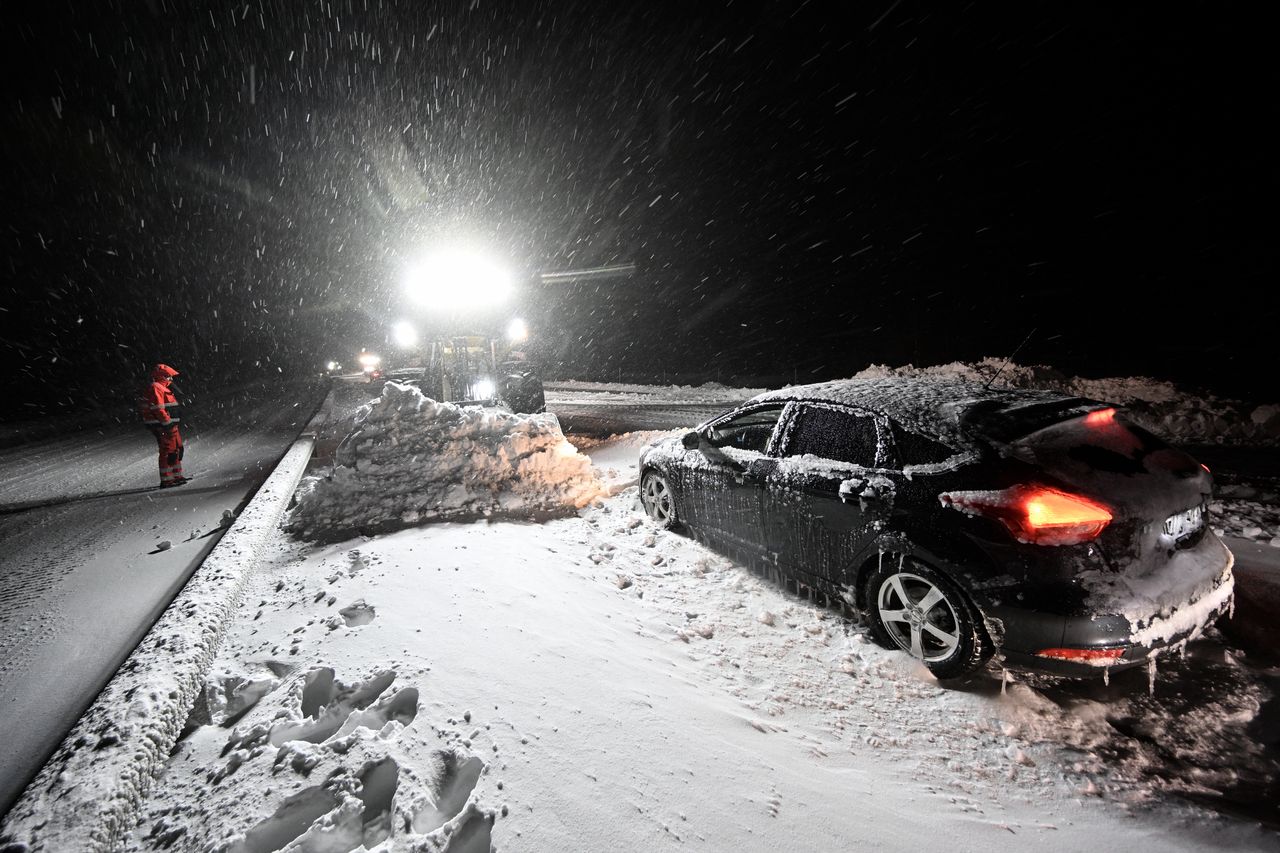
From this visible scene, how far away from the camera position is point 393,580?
3.79m

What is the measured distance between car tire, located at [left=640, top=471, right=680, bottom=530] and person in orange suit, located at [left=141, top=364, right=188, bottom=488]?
6.97m

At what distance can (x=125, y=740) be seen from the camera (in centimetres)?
238

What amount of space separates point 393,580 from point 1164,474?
4.70 metres

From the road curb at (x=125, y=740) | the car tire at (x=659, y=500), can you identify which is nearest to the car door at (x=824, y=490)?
the car tire at (x=659, y=500)

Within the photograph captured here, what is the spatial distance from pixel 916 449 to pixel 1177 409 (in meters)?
9.96

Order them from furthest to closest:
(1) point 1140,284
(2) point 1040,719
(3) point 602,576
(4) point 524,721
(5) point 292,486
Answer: (1) point 1140,284
(5) point 292,486
(3) point 602,576
(2) point 1040,719
(4) point 524,721

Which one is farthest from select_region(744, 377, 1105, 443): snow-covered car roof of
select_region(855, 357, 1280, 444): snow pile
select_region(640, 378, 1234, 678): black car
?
select_region(855, 357, 1280, 444): snow pile

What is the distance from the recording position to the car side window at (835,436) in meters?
3.51

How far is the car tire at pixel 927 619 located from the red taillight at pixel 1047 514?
0.47m

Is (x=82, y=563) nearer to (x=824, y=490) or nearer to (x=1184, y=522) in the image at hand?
(x=824, y=490)

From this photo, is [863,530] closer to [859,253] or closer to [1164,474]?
[1164,474]

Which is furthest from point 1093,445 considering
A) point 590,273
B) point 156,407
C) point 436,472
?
point 590,273

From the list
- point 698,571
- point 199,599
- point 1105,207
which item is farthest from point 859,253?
point 199,599

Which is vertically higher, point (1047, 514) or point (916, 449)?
point (916, 449)
